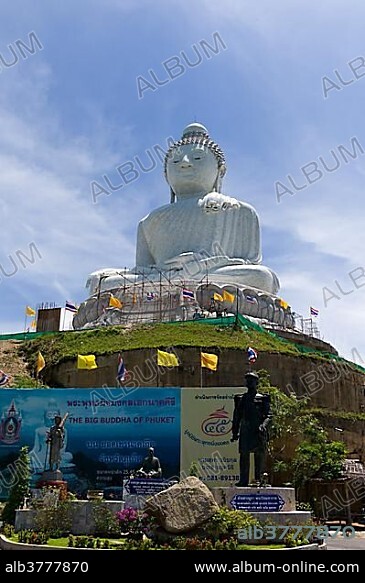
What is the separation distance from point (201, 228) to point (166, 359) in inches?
586

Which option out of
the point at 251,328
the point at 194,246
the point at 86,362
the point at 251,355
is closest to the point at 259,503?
the point at 251,355

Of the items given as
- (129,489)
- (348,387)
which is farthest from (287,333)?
(129,489)

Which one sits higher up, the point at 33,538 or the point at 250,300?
the point at 250,300

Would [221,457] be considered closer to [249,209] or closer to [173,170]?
[249,209]

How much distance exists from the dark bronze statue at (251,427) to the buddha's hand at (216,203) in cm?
2467

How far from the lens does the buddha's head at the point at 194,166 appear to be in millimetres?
38938

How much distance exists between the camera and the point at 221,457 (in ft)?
62.6

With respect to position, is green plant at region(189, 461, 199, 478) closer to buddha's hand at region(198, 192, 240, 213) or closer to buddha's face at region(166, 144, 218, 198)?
buddha's hand at region(198, 192, 240, 213)

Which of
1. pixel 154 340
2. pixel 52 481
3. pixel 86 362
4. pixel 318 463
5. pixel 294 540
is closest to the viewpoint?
pixel 294 540

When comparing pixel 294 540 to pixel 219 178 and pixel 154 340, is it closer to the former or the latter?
pixel 154 340

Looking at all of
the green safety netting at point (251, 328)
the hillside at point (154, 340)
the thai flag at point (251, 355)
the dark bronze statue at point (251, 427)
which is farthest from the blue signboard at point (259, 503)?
the green safety netting at point (251, 328)

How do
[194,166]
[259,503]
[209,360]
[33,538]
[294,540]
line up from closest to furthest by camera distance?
[294,540], [33,538], [259,503], [209,360], [194,166]

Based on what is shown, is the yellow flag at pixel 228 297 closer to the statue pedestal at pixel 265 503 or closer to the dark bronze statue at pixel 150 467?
the dark bronze statue at pixel 150 467

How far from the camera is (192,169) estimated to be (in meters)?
38.8
